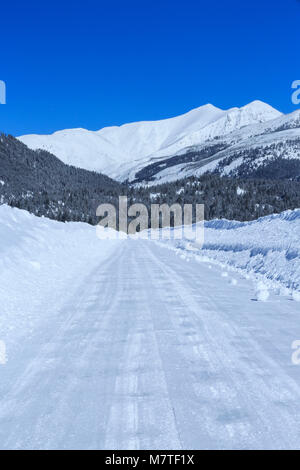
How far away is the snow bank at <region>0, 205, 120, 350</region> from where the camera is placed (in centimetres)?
711

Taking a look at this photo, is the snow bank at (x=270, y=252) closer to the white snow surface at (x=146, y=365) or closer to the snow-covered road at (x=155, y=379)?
the white snow surface at (x=146, y=365)

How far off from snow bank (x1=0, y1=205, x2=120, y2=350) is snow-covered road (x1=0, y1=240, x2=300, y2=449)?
1.44 ft

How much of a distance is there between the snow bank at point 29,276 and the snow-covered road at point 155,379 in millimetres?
439

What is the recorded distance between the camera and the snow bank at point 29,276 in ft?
23.3

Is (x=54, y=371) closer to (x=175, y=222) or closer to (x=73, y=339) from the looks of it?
(x=73, y=339)

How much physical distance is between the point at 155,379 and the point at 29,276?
24.1 ft

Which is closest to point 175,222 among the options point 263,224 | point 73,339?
point 263,224

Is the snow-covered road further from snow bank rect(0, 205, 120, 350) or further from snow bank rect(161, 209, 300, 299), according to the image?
snow bank rect(161, 209, 300, 299)

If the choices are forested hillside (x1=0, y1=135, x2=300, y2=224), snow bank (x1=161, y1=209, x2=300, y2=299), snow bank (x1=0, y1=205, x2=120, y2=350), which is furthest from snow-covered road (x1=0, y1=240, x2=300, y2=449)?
forested hillside (x1=0, y1=135, x2=300, y2=224)

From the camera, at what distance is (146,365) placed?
187 inches

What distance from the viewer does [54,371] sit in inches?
184

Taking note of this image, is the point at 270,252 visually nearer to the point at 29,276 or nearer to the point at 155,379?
the point at 29,276
